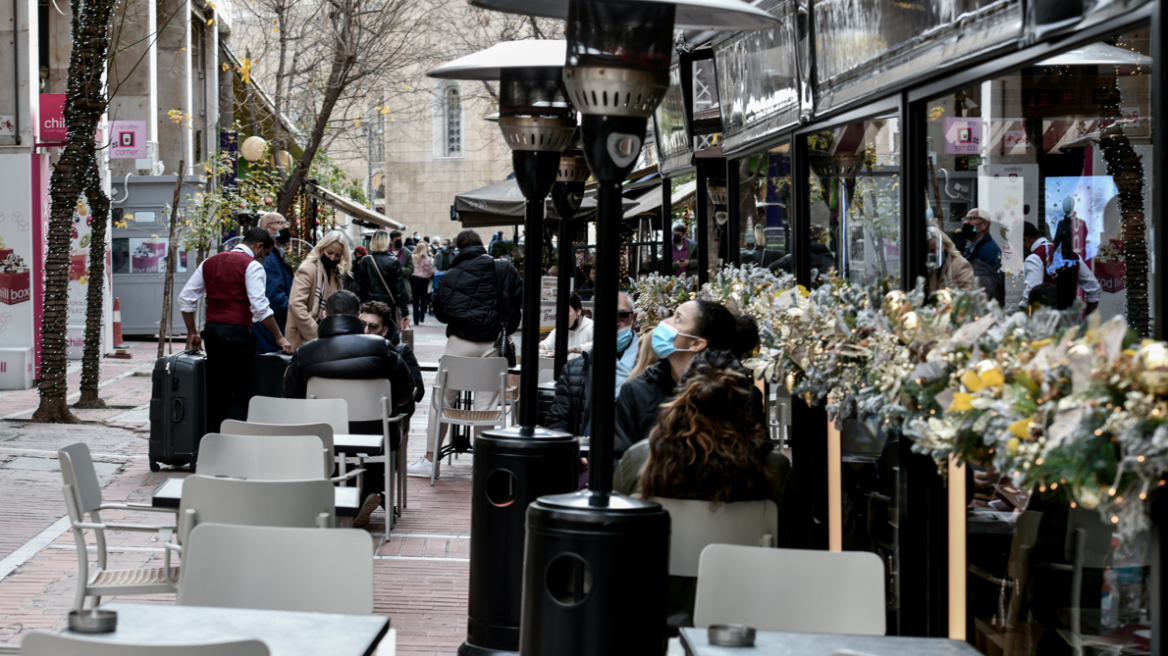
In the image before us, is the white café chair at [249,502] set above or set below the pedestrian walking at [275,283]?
below

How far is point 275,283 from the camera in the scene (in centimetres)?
1057

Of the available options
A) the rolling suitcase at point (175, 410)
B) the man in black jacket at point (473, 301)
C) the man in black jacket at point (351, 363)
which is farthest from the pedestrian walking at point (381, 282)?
the man in black jacket at point (351, 363)

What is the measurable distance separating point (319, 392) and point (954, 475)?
4761 millimetres

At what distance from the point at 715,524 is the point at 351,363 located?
14.2 ft

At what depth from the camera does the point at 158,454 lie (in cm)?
910

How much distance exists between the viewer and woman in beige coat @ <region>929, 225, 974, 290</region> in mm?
4137

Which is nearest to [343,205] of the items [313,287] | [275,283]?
[275,283]

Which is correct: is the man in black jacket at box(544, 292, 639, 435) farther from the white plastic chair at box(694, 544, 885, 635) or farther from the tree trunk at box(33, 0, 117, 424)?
the tree trunk at box(33, 0, 117, 424)

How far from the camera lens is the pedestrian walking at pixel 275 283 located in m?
10.3

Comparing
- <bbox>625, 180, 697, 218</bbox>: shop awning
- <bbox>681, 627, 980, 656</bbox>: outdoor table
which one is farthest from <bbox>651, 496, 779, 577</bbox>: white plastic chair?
<bbox>625, 180, 697, 218</bbox>: shop awning

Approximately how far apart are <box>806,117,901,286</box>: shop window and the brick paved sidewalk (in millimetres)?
2486

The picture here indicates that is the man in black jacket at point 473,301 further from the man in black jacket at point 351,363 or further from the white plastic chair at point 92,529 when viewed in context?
the white plastic chair at point 92,529

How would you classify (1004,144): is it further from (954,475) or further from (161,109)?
(161,109)

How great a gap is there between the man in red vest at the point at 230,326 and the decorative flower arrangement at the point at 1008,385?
21.1ft
